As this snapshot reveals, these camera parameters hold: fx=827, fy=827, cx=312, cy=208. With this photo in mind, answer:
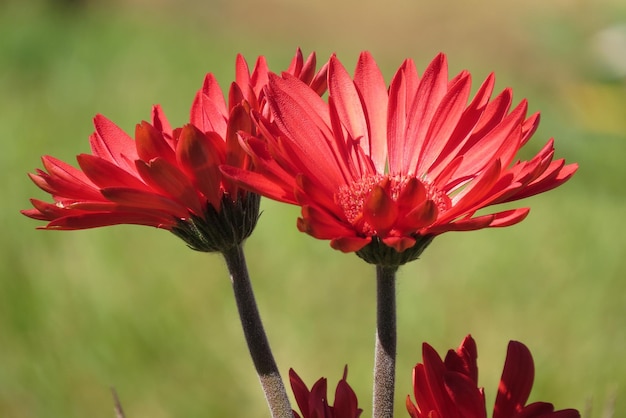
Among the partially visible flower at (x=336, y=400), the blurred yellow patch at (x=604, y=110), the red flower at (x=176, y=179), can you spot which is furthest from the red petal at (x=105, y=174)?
the blurred yellow patch at (x=604, y=110)

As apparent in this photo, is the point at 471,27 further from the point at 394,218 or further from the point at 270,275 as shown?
the point at 394,218

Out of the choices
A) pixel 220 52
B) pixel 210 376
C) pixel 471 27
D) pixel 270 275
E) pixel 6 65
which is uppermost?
pixel 471 27

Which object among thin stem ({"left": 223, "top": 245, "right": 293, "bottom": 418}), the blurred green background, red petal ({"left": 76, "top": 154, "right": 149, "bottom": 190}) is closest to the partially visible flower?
thin stem ({"left": 223, "top": 245, "right": 293, "bottom": 418})

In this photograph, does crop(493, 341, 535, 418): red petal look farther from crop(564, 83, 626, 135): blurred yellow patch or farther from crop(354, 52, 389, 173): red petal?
crop(564, 83, 626, 135): blurred yellow patch

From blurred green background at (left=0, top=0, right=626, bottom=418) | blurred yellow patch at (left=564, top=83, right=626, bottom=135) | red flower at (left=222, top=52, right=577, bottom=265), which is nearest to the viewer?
red flower at (left=222, top=52, right=577, bottom=265)

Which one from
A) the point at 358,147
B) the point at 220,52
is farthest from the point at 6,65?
the point at 358,147
